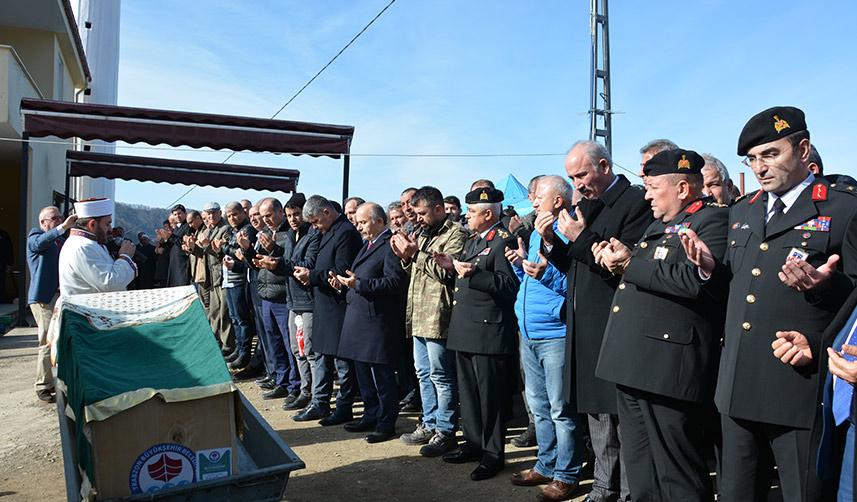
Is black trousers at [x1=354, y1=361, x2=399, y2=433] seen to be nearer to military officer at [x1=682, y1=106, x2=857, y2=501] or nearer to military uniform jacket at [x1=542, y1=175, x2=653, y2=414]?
military uniform jacket at [x1=542, y1=175, x2=653, y2=414]

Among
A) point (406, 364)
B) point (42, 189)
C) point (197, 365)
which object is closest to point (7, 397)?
point (406, 364)

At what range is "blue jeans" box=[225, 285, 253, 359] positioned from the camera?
791cm

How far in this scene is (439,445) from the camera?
496 centimetres

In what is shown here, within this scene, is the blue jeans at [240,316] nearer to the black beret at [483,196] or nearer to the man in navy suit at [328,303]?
the man in navy suit at [328,303]

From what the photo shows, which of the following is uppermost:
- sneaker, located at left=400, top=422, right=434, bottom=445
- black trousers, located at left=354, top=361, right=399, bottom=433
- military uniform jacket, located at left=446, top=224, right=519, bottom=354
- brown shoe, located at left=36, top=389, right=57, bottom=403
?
military uniform jacket, located at left=446, top=224, right=519, bottom=354

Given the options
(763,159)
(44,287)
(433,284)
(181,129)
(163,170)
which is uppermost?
(181,129)

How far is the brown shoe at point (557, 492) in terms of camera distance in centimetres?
398

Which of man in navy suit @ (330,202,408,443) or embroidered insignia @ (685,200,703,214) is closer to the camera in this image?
embroidered insignia @ (685,200,703,214)

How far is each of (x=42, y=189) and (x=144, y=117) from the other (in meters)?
7.20

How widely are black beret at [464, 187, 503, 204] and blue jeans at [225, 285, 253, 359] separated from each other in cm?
417

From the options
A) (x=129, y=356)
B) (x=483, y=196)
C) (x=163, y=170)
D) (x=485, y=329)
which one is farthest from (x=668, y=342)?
(x=163, y=170)

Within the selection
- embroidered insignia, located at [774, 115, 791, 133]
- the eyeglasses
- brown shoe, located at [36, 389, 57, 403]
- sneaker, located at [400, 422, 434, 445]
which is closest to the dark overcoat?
sneaker, located at [400, 422, 434, 445]

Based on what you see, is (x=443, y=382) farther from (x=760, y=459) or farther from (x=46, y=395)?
(x=46, y=395)

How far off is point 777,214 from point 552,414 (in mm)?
1984
